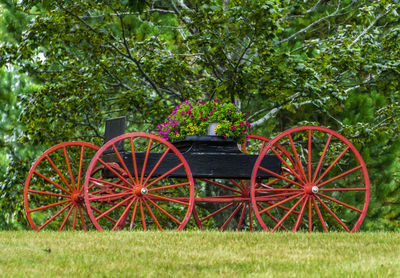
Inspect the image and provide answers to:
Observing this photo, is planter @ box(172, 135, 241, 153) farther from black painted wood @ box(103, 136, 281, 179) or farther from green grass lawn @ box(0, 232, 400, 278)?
green grass lawn @ box(0, 232, 400, 278)

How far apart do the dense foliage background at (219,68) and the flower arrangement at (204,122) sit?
55.2 inches

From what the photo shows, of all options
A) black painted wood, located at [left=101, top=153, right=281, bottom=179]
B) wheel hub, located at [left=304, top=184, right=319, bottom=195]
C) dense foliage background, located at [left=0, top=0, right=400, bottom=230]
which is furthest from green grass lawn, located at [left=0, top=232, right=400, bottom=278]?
dense foliage background, located at [left=0, top=0, right=400, bottom=230]

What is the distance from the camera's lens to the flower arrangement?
6867mm

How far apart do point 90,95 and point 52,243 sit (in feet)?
16.0

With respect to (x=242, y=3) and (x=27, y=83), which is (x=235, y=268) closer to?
(x=242, y=3)

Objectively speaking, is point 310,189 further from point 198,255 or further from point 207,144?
point 198,255

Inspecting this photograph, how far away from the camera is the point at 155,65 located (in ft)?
31.2

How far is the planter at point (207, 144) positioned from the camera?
22.3 ft

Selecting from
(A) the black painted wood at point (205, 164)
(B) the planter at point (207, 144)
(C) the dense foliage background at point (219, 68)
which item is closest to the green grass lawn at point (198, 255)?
(A) the black painted wood at point (205, 164)

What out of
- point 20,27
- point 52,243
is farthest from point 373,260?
point 20,27

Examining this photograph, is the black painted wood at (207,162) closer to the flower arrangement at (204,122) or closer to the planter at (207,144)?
the planter at (207,144)

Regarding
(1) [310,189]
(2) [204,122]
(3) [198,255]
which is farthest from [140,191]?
(3) [198,255]

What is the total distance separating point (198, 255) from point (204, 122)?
2.64 m

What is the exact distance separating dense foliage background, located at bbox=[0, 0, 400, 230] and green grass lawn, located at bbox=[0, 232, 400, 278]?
331cm
